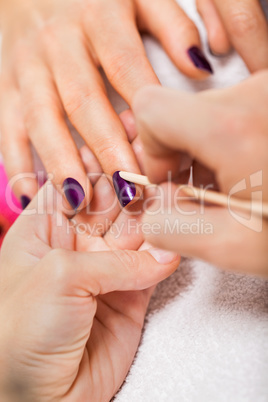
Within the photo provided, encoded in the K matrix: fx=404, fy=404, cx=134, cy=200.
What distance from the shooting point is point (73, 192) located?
625mm

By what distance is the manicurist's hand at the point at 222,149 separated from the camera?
0.32 m

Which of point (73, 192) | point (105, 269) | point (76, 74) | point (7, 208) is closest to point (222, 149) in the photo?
point (105, 269)

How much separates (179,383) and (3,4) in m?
0.89

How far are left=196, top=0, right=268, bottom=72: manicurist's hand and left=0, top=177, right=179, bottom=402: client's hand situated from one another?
1.10ft

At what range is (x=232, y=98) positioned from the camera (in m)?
0.34

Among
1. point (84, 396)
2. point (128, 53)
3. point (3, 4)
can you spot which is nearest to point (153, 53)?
point (128, 53)

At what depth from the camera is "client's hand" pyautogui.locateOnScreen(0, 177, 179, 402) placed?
472mm

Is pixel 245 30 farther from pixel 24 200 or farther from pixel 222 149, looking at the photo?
pixel 24 200

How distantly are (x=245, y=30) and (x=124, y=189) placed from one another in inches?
12.0

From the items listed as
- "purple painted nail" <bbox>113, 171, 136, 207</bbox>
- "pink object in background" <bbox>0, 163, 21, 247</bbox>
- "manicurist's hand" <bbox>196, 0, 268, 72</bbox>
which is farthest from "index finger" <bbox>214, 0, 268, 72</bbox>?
"pink object in background" <bbox>0, 163, 21, 247</bbox>

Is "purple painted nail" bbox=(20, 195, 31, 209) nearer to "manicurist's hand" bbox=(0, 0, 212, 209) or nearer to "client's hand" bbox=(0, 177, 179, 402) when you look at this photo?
"manicurist's hand" bbox=(0, 0, 212, 209)

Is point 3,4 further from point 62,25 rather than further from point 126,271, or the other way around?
point 126,271

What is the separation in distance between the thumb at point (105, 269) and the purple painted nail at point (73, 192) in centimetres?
14

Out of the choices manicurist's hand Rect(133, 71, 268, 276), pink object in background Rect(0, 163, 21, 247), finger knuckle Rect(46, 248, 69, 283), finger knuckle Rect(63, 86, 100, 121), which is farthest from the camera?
pink object in background Rect(0, 163, 21, 247)
